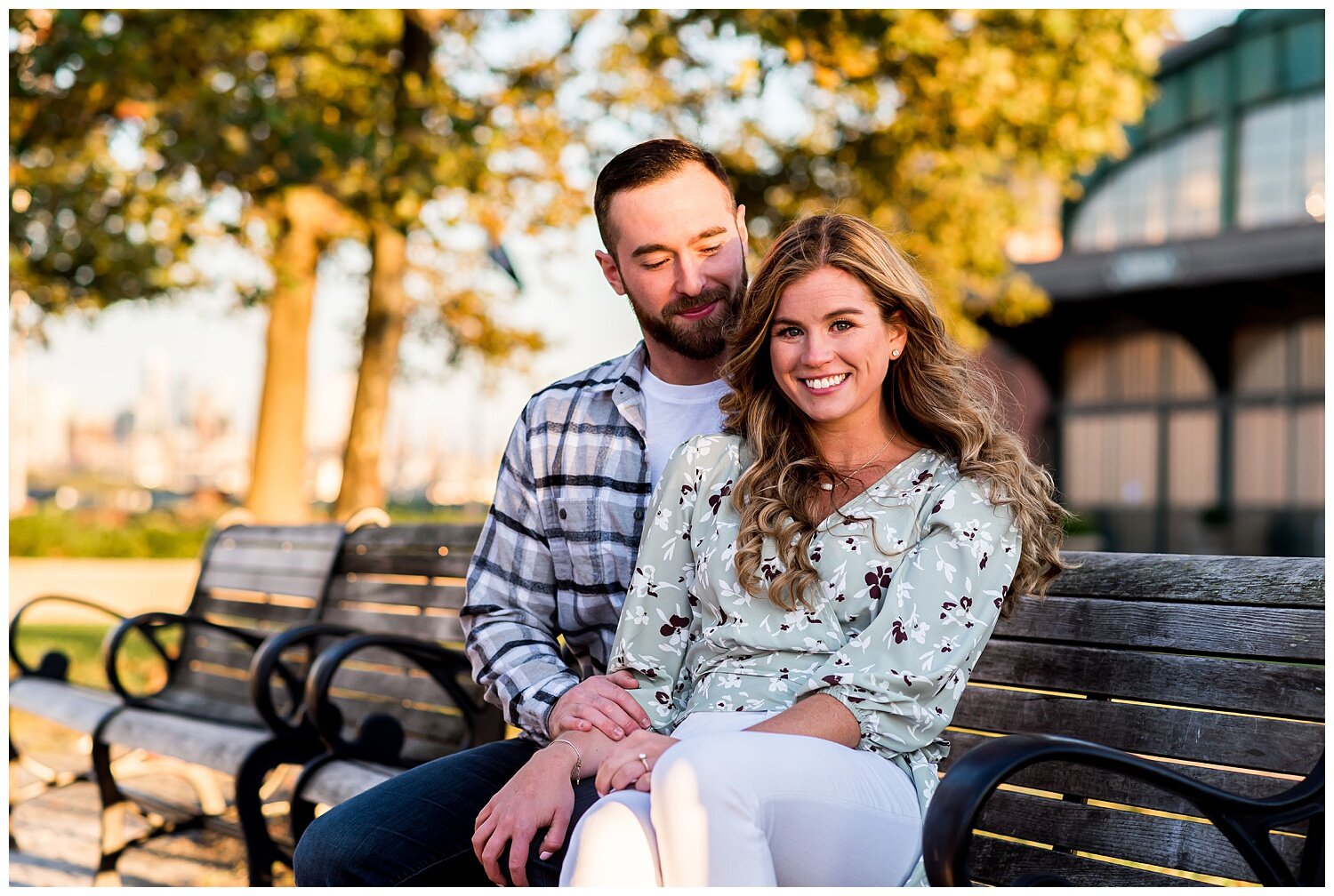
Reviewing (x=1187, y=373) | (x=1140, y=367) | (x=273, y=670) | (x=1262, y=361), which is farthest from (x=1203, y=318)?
(x=273, y=670)

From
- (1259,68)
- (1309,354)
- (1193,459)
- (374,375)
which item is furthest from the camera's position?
(1259,68)

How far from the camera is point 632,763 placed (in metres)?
2.42

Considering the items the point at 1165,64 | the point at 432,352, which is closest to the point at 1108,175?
the point at 1165,64

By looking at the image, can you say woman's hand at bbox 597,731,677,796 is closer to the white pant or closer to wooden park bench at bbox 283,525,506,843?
the white pant

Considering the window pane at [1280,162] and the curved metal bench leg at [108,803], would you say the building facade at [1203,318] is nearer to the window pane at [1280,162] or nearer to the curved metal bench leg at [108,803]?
the window pane at [1280,162]

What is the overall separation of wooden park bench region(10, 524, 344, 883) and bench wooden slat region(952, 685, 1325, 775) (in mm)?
2099

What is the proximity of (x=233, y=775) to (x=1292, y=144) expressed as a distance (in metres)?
23.1

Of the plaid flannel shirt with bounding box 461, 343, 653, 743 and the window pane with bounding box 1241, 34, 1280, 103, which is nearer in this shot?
the plaid flannel shirt with bounding box 461, 343, 653, 743

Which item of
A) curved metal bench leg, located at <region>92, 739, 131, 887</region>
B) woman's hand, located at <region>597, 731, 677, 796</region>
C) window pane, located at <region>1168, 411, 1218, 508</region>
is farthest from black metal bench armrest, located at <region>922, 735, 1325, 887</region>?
window pane, located at <region>1168, 411, 1218, 508</region>

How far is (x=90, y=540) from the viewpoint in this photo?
14945 mm

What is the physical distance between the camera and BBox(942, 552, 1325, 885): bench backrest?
8.50ft

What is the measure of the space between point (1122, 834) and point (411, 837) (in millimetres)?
1402

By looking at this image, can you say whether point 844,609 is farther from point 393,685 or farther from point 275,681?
point 275,681

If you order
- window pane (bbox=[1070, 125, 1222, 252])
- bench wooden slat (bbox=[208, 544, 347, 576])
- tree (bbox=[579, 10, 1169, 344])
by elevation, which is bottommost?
bench wooden slat (bbox=[208, 544, 347, 576])
